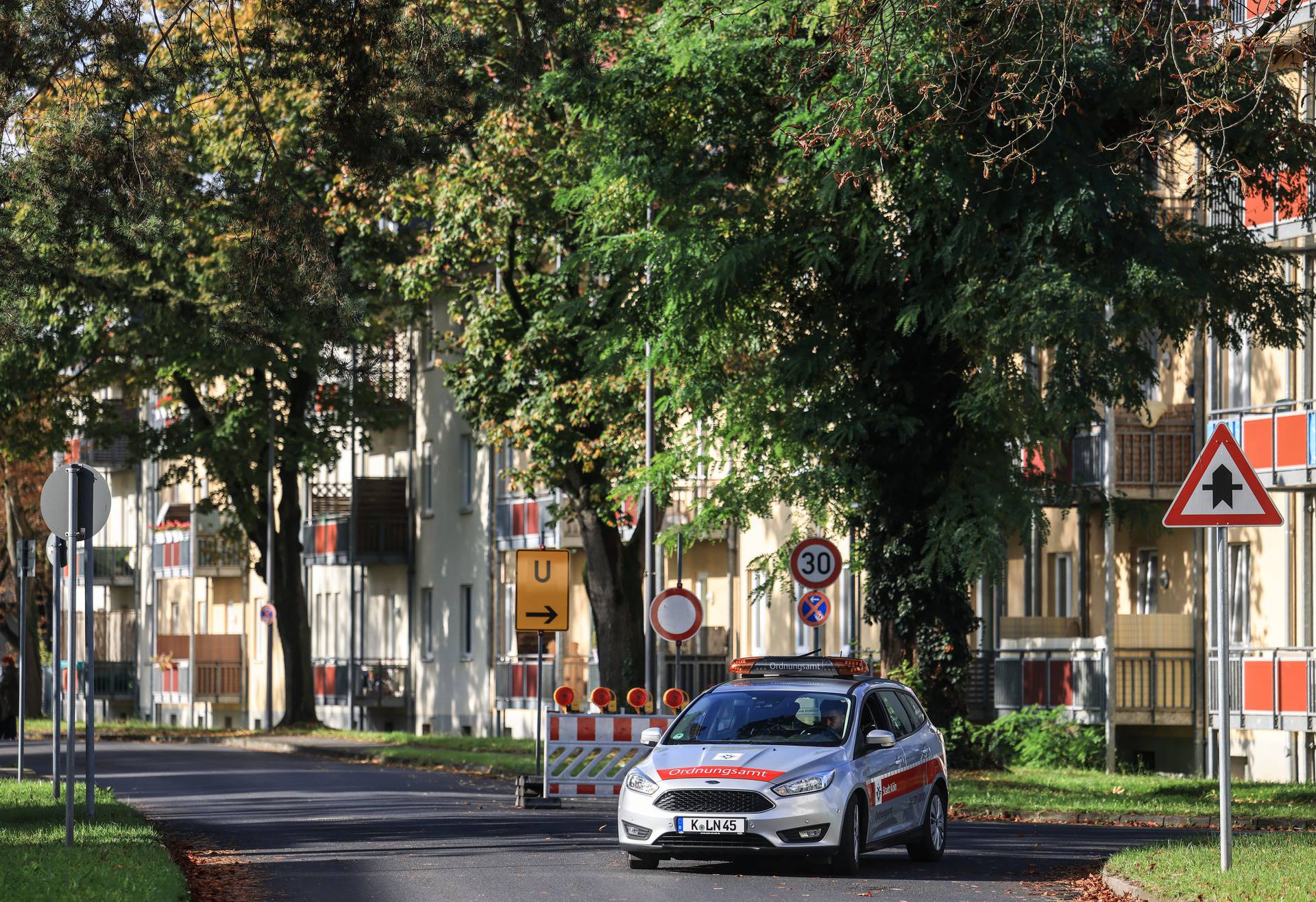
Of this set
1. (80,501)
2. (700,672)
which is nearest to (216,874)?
(80,501)

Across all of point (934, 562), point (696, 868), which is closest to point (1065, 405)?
point (934, 562)

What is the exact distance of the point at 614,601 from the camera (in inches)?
1497

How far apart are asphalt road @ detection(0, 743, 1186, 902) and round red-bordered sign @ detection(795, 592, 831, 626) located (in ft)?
9.96

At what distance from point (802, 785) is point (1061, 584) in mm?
22558

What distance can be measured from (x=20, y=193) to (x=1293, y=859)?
11.2 meters

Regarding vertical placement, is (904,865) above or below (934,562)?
below

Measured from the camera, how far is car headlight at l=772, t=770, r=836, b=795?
15781 millimetres

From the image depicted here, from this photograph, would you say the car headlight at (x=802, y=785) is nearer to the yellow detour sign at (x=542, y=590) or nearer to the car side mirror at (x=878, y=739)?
the car side mirror at (x=878, y=739)

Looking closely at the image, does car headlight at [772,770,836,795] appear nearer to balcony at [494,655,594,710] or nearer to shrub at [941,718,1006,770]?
shrub at [941,718,1006,770]

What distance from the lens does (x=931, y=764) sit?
17750 millimetres

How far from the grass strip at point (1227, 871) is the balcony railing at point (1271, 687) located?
42.7ft

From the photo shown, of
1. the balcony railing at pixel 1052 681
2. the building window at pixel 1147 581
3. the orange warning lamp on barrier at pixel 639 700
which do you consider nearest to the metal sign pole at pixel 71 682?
the orange warning lamp on barrier at pixel 639 700

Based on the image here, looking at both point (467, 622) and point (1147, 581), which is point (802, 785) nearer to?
point (1147, 581)

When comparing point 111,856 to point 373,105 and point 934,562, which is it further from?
point 934,562
